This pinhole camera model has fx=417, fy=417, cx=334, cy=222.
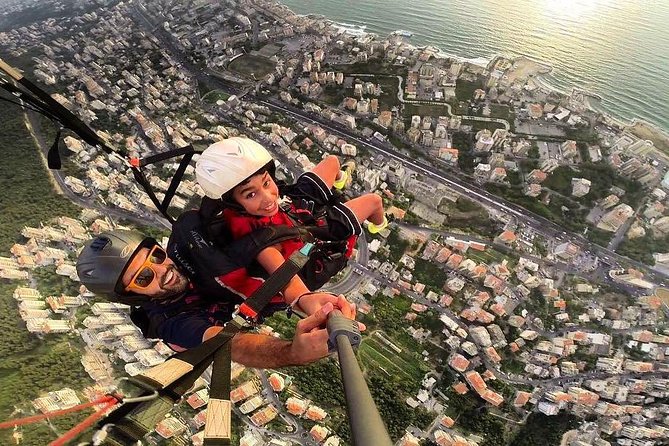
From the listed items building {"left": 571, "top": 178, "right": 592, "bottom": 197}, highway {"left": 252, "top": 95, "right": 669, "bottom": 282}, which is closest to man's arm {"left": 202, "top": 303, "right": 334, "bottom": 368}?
highway {"left": 252, "top": 95, "right": 669, "bottom": 282}

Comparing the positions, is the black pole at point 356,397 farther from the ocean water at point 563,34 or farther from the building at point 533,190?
the ocean water at point 563,34

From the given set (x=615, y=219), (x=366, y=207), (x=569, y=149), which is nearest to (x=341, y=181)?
(x=366, y=207)

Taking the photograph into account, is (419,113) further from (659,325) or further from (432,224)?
(659,325)

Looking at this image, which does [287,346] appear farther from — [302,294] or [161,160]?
[161,160]

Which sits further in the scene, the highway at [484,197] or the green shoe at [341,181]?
Result: the highway at [484,197]

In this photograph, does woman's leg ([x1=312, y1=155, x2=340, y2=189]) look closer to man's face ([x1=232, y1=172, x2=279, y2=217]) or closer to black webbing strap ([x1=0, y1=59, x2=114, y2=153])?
man's face ([x1=232, y1=172, x2=279, y2=217])

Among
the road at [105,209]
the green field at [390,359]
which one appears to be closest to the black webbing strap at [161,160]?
the green field at [390,359]

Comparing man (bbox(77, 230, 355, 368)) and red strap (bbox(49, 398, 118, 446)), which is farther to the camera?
man (bbox(77, 230, 355, 368))
